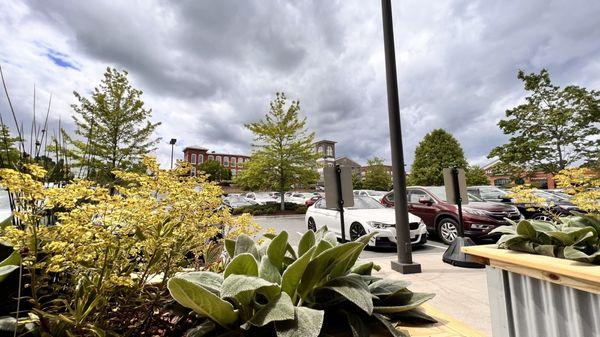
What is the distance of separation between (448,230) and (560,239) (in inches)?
259

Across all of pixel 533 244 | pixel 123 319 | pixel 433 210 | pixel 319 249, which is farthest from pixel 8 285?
pixel 433 210

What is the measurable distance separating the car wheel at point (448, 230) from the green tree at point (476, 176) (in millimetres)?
36585

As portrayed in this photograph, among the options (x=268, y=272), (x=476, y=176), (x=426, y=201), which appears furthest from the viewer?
(x=476, y=176)

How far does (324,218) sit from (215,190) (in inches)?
268

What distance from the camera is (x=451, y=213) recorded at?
747 cm

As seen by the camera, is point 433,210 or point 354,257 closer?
point 354,257

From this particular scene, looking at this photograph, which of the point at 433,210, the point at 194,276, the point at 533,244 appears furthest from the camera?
the point at 433,210

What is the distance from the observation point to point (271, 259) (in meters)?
1.68

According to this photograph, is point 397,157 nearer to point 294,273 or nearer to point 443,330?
point 443,330

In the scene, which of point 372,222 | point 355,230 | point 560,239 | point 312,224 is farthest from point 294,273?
point 312,224

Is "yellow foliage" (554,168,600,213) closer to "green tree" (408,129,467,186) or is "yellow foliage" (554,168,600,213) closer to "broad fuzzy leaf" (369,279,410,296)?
"broad fuzzy leaf" (369,279,410,296)

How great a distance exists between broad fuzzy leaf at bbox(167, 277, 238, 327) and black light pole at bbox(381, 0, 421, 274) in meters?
4.19

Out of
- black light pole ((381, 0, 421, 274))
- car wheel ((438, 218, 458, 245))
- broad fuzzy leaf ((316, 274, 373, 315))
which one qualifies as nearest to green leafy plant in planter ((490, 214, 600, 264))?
broad fuzzy leaf ((316, 274, 373, 315))

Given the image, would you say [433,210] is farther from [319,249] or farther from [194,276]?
[194,276]
